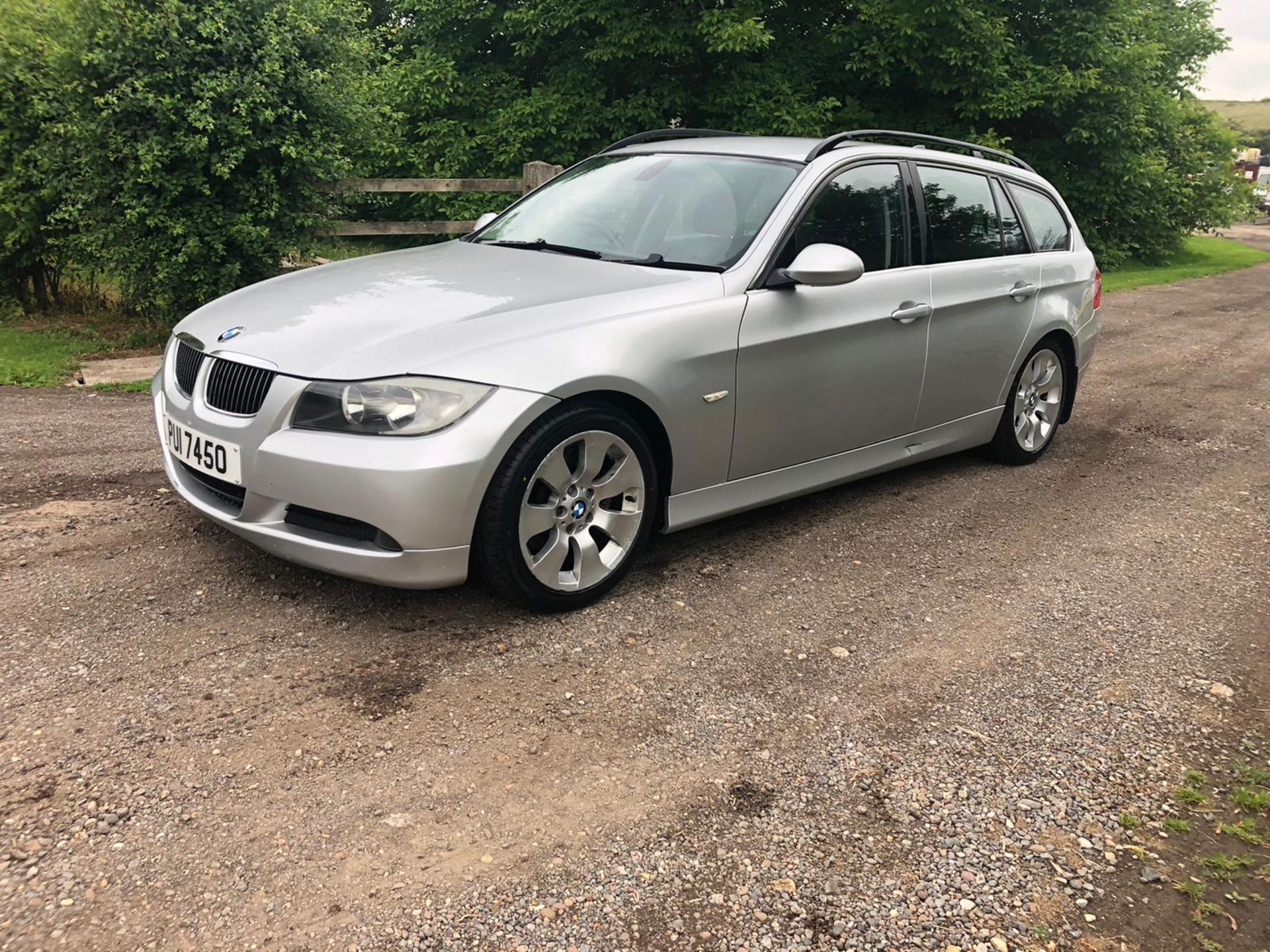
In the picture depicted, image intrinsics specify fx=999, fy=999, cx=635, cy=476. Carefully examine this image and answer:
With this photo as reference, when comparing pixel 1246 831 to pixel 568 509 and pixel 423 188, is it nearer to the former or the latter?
pixel 568 509

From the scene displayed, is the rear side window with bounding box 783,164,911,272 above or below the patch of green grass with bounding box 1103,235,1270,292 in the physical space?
above

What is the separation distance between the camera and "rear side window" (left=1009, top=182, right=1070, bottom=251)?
5773 millimetres

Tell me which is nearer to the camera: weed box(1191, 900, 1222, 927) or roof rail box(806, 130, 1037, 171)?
weed box(1191, 900, 1222, 927)

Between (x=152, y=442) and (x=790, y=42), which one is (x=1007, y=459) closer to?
(x=152, y=442)

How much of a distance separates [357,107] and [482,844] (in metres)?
7.64

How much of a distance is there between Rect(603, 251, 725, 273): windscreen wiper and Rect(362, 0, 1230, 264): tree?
11.1 meters

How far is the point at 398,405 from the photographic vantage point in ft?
10.6

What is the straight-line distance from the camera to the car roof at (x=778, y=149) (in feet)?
15.1

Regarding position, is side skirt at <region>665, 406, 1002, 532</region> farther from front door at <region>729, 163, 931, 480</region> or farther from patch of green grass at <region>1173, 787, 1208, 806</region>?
patch of green grass at <region>1173, 787, 1208, 806</region>

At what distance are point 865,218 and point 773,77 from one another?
12.8 metres

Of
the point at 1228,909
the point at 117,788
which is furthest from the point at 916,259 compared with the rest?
the point at 117,788

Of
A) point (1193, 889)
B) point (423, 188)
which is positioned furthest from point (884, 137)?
point (423, 188)

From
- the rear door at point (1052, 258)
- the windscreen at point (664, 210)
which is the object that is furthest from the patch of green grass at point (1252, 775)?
the rear door at point (1052, 258)

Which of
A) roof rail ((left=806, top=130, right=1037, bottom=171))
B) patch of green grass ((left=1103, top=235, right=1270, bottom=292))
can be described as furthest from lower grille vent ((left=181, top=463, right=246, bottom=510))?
patch of green grass ((left=1103, top=235, right=1270, bottom=292))
